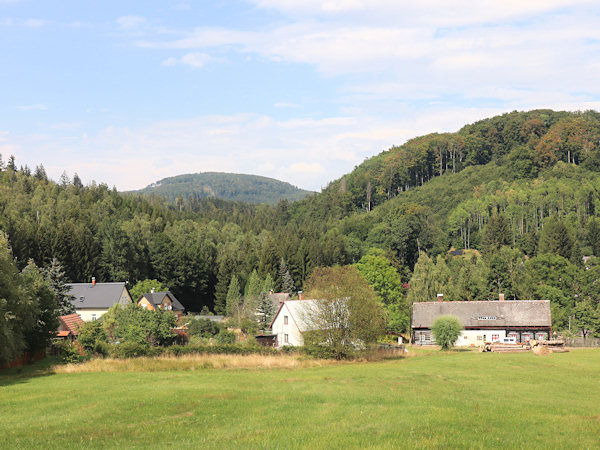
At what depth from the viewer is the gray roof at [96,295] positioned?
274ft

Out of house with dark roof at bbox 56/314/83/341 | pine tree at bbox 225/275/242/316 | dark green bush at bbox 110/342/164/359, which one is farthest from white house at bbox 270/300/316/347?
pine tree at bbox 225/275/242/316

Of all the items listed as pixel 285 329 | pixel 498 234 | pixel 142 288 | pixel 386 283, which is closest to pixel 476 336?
pixel 386 283

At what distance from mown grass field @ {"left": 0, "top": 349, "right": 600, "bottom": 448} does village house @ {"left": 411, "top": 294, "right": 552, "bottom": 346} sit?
100 ft

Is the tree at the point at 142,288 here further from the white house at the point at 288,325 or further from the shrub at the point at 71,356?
the shrub at the point at 71,356

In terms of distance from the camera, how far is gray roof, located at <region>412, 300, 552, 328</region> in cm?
6700

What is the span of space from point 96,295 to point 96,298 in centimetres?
61

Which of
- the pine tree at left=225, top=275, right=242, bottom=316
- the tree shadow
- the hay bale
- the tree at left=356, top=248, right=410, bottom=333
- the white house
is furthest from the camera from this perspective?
the pine tree at left=225, top=275, right=242, bottom=316

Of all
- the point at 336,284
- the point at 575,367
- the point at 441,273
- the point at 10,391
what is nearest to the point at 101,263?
the point at 441,273

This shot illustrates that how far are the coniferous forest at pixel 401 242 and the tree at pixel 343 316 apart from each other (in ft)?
91.3

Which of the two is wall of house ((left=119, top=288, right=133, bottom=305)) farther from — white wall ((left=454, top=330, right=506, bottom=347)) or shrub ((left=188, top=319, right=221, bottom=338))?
white wall ((left=454, top=330, right=506, bottom=347))

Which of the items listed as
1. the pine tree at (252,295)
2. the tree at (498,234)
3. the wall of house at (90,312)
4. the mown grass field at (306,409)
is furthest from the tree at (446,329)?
the tree at (498,234)

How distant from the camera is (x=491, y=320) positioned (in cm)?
6806

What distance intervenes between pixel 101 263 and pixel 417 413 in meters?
89.4

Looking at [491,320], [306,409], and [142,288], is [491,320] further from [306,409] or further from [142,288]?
[142,288]
